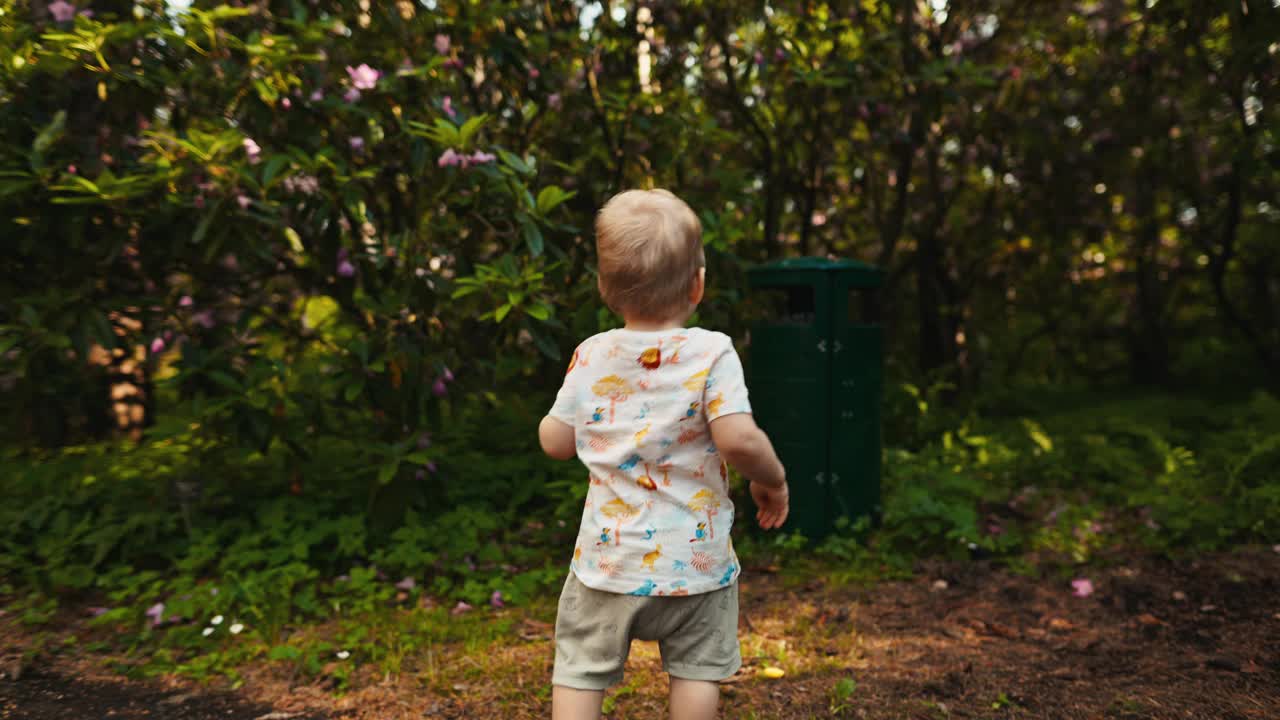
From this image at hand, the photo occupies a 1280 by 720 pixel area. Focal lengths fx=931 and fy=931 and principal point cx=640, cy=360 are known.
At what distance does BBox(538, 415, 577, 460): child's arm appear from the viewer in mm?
2189

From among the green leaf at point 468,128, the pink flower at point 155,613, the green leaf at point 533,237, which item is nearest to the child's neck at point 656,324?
the green leaf at point 533,237

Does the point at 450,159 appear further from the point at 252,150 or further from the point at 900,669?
the point at 900,669

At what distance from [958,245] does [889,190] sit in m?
0.91

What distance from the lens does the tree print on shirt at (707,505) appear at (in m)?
2.09

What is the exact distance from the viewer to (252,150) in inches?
148

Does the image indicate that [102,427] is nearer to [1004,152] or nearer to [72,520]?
[72,520]

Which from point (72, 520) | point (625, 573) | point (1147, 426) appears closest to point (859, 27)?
point (1147, 426)

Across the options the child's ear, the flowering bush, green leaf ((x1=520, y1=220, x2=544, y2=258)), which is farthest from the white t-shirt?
green leaf ((x1=520, y1=220, x2=544, y2=258))

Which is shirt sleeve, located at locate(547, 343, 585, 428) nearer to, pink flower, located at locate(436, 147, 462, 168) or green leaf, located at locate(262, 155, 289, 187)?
pink flower, located at locate(436, 147, 462, 168)

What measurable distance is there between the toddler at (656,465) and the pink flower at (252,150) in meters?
2.28

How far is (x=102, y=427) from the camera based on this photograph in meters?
6.30

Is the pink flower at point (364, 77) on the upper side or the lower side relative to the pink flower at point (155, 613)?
upper

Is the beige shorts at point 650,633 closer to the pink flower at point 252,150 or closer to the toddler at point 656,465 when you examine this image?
the toddler at point 656,465

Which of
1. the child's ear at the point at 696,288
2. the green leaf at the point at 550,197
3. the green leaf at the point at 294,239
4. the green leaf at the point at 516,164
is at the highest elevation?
the green leaf at the point at 516,164
